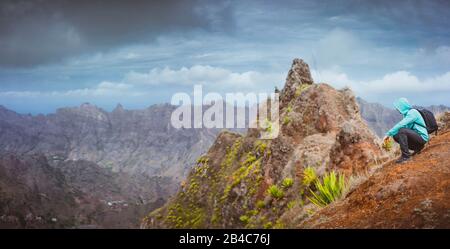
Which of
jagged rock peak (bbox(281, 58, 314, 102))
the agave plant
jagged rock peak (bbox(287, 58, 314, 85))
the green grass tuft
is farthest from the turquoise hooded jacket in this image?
jagged rock peak (bbox(287, 58, 314, 85))

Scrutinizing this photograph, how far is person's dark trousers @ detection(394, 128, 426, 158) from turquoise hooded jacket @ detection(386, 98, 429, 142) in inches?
4.4

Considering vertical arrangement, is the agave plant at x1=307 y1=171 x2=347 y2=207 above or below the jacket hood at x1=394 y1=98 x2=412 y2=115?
below

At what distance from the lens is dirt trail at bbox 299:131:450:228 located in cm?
761

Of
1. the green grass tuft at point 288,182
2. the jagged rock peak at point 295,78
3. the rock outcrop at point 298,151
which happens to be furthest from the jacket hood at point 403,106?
the jagged rock peak at point 295,78

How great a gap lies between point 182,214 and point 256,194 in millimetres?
29638

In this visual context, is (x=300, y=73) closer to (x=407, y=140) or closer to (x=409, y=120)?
(x=407, y=140)

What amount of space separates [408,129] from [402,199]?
2.61 m

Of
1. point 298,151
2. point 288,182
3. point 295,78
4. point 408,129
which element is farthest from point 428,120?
point 295,78

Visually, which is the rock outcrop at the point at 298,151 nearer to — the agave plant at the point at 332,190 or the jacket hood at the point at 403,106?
the agave plant at the point at 332,190

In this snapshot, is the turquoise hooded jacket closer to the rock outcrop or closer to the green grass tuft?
the rock outcrop

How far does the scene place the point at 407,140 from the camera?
34.4 ft

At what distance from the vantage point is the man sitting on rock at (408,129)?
10164mm
